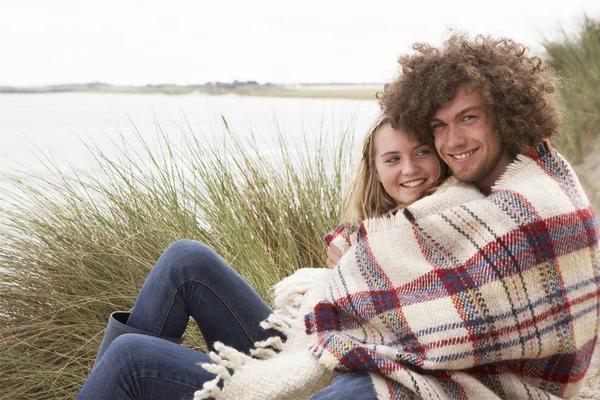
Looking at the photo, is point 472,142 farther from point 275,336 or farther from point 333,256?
point 275,336

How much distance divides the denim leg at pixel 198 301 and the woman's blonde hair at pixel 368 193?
43 cm

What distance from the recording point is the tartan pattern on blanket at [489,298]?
5.15ft

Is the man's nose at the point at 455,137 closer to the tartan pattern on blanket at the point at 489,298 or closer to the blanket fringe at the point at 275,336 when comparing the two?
the tartan pattern on blanket at the point at 489,298

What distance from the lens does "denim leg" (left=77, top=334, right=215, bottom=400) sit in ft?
5.61

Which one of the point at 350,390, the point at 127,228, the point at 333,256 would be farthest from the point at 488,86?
the point at 127,228

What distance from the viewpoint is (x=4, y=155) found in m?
3.45

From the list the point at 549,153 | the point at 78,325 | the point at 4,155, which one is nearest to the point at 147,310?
the point at 78,325

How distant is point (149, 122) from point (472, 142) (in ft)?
7.04

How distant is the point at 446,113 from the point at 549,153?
290mm

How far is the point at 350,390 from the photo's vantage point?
61.5 inches

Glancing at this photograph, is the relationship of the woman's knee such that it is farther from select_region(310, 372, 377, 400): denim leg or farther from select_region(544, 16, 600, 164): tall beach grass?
select_region(544, 16, 600, 164): tall beach grass

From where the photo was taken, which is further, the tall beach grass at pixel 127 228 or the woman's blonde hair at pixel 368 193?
the tall beach grass at pixel 127 228

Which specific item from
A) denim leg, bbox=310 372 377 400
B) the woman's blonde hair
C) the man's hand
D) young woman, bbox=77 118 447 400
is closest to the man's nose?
young woman, bbox=77 118 447 400

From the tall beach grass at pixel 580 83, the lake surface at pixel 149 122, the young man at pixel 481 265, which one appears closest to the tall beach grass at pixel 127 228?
the lake surface at pixel 149 122
